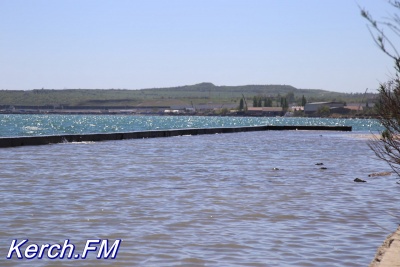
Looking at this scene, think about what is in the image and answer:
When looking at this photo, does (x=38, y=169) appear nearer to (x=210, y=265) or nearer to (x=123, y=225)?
(x=123, y=225)

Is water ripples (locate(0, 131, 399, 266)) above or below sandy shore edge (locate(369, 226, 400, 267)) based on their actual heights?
below

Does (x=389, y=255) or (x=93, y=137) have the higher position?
(x=389, y=255)

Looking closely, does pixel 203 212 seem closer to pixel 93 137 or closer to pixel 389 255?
pixel 389 255

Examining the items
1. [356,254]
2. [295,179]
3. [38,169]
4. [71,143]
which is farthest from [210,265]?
[71,143]

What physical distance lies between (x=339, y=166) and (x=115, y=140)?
25.6m

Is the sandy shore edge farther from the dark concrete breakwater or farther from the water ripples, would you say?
the dark concrete breakwater

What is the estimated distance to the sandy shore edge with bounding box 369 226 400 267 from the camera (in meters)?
9.06

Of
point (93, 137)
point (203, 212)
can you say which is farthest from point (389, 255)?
point (93, 137)

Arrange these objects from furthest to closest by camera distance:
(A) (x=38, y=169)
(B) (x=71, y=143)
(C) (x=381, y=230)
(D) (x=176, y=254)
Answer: (B) (x=71, y=143) → (A) (x=38, y=169) → (C) (x=381, y=230) → (D) (x=176, y=254)

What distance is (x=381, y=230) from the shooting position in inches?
516

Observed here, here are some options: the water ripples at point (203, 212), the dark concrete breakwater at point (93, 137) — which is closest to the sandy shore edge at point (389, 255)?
the water ripples at point (203, 212)

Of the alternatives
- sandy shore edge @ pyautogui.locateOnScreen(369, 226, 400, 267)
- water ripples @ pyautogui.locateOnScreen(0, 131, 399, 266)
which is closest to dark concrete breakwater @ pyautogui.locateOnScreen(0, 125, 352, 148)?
water ripples @ pyautogui.locateOnScreen(0, 131, 399, 266)

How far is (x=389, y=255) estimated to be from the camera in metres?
9.59

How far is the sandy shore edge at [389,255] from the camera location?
906cm
